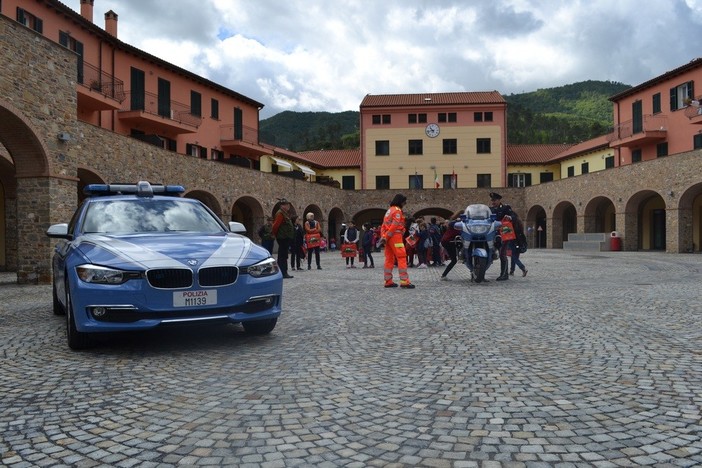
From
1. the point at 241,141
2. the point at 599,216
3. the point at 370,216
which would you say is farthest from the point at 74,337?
the point at 370,216

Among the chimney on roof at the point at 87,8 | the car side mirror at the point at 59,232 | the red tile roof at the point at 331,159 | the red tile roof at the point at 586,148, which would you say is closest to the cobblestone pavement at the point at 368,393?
the car side mirror at the point at 59,232

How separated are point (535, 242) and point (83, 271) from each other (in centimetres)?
4300

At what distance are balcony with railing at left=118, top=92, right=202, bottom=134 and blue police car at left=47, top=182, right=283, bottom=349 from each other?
24157mm

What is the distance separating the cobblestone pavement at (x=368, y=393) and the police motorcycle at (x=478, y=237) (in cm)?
451

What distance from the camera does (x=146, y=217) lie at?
659cm

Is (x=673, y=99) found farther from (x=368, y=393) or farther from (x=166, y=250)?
(x=368, y=393)

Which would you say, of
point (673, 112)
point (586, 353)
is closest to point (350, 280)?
point (586, 353)

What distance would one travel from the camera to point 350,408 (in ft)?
11.7

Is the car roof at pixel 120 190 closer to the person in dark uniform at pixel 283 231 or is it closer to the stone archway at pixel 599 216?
the person in dark uniform at pixel 283 231

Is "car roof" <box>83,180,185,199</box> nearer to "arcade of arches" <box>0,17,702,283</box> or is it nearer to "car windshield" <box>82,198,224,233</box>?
"car windshield" <box>82,198,224,233</box>

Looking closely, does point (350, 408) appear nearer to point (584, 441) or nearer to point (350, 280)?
point (584, 441)

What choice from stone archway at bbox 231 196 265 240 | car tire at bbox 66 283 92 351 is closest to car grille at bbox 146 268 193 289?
car tire at bbox 66 283 92 351

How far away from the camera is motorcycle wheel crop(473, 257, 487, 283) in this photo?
11867 millimetres

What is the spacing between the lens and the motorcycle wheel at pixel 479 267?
11.9 metres
